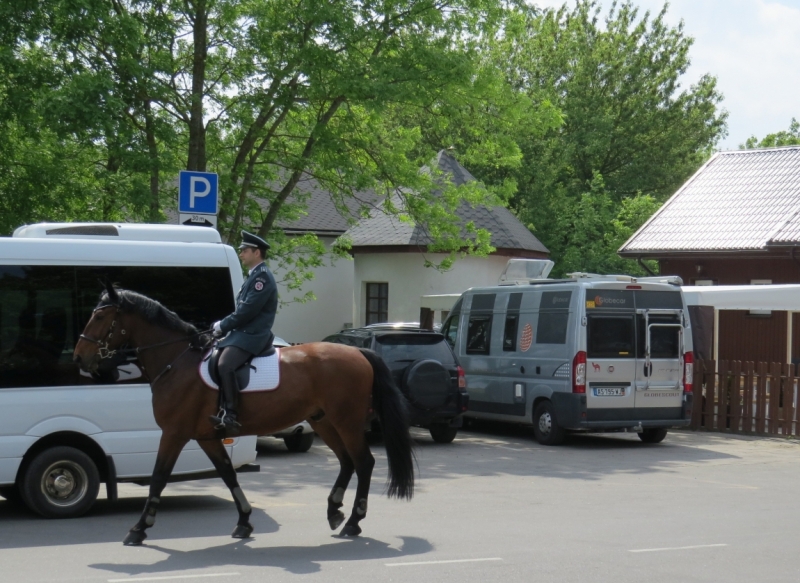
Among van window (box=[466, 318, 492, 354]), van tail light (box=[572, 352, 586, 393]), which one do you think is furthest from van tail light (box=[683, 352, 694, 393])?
van window (box=[466, 318, 492, 354])

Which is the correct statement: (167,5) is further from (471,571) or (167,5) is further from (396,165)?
(471,571)

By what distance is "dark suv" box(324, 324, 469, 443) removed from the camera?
16.5 metres

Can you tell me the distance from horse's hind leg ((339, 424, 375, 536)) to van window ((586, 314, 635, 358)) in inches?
322

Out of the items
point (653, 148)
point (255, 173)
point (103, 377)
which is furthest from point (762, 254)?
point (653, 148)

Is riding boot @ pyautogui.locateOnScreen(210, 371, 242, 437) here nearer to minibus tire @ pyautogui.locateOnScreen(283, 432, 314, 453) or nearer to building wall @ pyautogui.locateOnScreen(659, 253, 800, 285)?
minibus tire @ pyautogui.locateOnScreen(283, 432, 314, 453)

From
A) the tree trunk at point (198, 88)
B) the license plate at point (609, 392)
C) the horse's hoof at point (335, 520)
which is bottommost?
the horse's hoof at point (335, 520)

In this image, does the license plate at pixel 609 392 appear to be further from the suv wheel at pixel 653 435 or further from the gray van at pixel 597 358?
the suv wheel at pixel 653 435

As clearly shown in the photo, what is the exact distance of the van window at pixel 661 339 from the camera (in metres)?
17.6

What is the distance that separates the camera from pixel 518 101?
2252 cm

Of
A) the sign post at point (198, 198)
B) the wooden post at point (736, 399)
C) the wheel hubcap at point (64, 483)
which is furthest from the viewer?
the wooden post at point (736, 399)

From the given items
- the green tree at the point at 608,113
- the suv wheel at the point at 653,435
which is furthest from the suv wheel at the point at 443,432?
the green tree at the point at 608,113

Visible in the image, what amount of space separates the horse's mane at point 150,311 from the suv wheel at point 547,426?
923cm

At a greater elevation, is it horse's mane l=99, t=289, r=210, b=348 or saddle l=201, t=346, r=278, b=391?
horse's mane l=99, t=289, r=210, b=348

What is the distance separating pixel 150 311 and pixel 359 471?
7.41 feet
